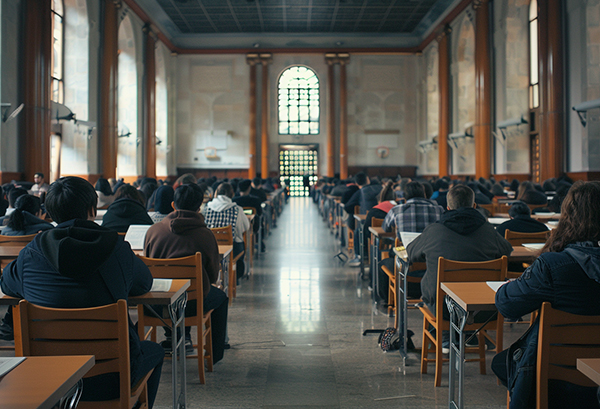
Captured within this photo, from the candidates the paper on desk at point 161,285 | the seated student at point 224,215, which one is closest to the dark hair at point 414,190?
the seated student at point 224,215

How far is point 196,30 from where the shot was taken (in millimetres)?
22328

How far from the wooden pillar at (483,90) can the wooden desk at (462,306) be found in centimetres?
1415

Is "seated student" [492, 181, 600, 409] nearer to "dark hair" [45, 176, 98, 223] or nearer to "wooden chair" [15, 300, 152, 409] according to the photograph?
"wooden chair" [15, 300, 152, 409]

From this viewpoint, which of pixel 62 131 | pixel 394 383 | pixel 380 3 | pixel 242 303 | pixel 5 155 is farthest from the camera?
pixel 380 3

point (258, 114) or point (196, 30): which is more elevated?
point (196, 30)

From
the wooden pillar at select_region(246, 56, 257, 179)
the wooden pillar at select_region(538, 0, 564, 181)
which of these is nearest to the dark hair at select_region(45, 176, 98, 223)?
the wooden pillar at select_region(538, 0, 564, 181)

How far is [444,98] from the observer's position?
769 inches

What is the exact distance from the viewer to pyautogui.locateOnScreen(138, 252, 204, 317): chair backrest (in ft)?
9.59

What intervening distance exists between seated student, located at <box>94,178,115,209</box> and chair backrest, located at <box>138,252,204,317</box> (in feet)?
16.3

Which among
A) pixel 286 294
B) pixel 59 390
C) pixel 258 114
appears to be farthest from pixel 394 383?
pixel 258 114

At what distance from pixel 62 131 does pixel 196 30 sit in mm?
10474

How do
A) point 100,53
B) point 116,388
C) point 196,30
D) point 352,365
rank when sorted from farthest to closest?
point 196,30 → point 100,53 → point 352,365 → point 116,388

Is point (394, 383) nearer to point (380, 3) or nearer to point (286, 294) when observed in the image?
point (286, 294)

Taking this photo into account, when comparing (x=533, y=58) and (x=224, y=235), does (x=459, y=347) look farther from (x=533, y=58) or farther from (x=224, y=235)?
(x=533, y=58)
